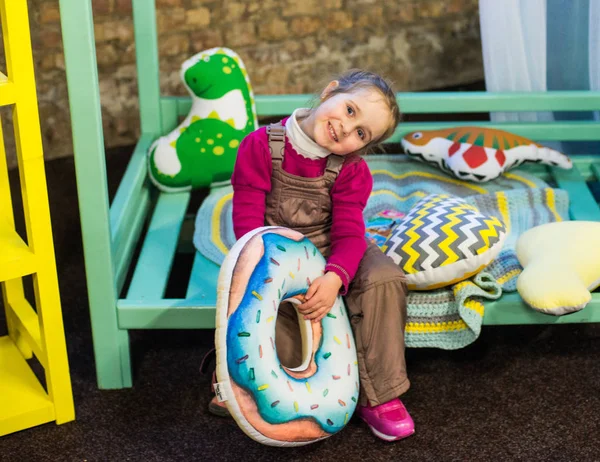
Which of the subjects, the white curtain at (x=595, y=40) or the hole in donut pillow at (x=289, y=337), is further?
the white curtain at (x=595, y=40)

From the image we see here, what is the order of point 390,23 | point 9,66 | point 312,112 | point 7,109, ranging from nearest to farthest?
point 9,66 < point 312,112 < point 7,109 < point 390,23

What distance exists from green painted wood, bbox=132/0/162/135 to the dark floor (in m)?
0.57

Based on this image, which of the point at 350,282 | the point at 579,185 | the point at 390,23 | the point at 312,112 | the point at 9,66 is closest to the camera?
the point at 9,66

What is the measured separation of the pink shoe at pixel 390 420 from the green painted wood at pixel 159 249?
0.50m

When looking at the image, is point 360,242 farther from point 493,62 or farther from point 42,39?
point 42,39

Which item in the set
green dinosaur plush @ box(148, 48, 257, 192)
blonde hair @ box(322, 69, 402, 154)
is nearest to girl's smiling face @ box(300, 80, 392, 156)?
blonde hair @ box(322, 69, 402, 154)

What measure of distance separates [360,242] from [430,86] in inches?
92.9

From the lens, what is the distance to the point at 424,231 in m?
1.76

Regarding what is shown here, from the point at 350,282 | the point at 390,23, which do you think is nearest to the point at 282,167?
the point at 350,282

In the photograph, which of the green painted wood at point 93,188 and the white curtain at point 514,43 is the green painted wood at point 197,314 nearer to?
the green painted wood at point 93,188

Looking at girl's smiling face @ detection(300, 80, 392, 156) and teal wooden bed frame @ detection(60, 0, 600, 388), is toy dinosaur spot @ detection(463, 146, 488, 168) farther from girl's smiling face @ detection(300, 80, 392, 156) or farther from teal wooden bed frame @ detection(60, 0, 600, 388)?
girl's smiling face @ detection(300, 80, 392, 156)

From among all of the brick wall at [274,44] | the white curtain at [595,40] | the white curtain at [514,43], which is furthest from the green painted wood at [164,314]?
the brick wall at [274,44]

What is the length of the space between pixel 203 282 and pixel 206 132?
0.54 m

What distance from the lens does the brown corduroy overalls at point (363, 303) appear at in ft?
5.43
